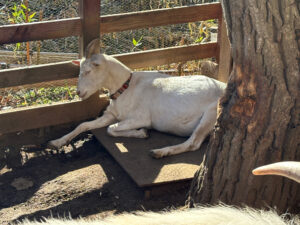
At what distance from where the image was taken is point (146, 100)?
592 cm

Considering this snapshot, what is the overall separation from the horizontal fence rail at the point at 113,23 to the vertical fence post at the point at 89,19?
0.21ft

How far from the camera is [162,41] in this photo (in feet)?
26.8

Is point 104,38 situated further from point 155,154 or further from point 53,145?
point 155,154

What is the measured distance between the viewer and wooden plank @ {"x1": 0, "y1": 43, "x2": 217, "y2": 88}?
5527 mm

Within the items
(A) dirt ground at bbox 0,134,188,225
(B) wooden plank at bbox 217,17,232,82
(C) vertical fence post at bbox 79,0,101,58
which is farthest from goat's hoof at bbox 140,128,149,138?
(B) wooden plank at bbox 217,17,232,82

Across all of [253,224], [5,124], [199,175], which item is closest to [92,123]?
[5,124]

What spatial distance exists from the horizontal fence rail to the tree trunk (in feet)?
7.95

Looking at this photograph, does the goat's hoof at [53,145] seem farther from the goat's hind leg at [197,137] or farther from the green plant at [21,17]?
the green plant at [21,17]

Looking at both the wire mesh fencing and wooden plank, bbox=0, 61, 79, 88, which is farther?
the wire mesh fencing

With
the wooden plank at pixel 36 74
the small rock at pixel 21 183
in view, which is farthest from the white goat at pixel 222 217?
the wooden plank at pixel 36 74

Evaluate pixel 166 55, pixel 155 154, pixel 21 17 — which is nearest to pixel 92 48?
pixel 166 55

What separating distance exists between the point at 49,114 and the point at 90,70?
2.18 ft

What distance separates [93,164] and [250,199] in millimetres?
2112

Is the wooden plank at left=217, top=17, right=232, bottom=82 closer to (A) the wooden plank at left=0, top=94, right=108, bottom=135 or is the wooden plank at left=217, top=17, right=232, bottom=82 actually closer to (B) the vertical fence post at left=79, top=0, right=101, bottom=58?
(A) the wooden plank at left=0, top=94, right=108, bottom=135
